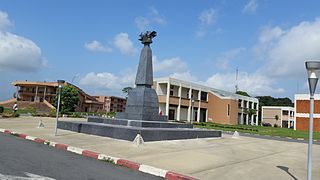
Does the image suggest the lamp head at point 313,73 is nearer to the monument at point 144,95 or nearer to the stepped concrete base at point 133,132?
the stepped concrete base at point 133,132

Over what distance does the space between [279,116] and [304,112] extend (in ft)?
165

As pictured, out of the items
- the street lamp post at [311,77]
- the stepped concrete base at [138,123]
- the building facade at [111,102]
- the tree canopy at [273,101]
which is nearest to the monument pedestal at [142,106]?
the stepped concrete base at [138,123]

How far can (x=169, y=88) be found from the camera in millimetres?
55500

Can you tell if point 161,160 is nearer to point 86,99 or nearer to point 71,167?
point 71,167

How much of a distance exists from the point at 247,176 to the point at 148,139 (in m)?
6.78

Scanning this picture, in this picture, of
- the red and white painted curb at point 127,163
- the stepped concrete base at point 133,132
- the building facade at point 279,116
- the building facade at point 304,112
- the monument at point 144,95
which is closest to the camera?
the red and white painted curb at point 127,163

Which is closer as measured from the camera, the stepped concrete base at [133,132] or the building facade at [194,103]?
the stepped concrete base at [133,132]

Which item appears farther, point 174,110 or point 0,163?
point 174,110

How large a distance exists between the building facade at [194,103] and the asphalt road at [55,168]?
4601 cm

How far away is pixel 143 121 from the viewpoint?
54.2 feet

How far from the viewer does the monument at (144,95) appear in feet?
58.7

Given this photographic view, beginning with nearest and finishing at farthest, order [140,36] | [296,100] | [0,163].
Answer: [0,163] < [140,36] < [296,100]

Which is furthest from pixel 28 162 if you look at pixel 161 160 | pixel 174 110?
pixel 174 110

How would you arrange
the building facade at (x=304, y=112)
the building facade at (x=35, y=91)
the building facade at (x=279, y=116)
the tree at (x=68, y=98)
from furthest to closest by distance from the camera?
1. the building facade at (x=279, y=116)
2. the building facade at (x=35, y=91)
3. the tree at (x=68, y=98)
4. the building facade at (x=304, y=112)
